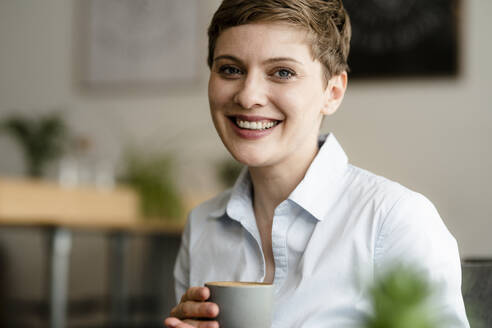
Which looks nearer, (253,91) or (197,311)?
(197,311)

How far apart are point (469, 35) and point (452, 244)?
325 cm

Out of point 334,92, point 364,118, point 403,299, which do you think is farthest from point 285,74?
point 364,118

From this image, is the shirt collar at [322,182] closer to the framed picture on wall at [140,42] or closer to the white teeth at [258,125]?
the white teeth at [258,125]

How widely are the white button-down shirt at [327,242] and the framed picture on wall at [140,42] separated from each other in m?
3.52

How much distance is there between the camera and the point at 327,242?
3.52 feet

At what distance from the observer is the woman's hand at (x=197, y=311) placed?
74 centimetres

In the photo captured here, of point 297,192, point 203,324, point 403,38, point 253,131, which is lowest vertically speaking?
point 203,324

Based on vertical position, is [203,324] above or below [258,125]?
below

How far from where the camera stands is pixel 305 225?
1.12 meters

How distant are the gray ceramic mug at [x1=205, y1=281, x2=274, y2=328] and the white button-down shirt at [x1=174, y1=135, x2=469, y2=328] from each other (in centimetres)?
25

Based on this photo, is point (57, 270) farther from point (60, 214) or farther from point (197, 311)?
point (197, 311)

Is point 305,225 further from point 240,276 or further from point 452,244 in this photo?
point 452,244

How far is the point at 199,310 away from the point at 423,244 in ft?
1.24

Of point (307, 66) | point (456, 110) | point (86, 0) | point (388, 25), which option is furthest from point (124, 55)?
point (307, 66)
